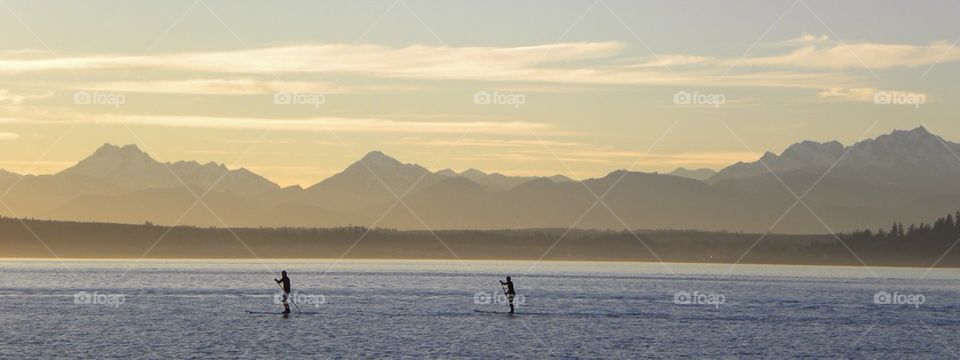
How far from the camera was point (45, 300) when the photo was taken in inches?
5433

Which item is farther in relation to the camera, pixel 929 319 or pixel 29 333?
pixel 929 319

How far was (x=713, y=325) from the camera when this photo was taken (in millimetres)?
108812

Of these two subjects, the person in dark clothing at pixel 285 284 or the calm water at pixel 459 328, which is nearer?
the calm water at pixel 459 328

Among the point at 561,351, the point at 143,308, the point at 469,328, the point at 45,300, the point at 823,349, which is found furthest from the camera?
the point at 45,300

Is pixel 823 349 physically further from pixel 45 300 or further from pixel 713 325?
pixel 45 300

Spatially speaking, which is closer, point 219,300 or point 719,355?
point 719,355

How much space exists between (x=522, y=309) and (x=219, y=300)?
113ft

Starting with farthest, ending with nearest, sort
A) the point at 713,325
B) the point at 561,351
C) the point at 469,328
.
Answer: the point at 713,325 < the point at 469,328 < the point at 561,351

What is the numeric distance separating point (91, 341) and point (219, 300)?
2205 inches

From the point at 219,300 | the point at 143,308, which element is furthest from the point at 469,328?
the point at 219,300

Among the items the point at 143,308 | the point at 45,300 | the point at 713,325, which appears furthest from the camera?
the point at 45,300

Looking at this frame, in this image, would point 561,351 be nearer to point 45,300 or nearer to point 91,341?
point 91,341

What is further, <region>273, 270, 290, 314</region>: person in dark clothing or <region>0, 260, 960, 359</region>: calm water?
<region>273, 270, 290, 314</region>: person in dark clothing

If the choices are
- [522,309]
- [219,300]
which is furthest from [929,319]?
[219,300]
